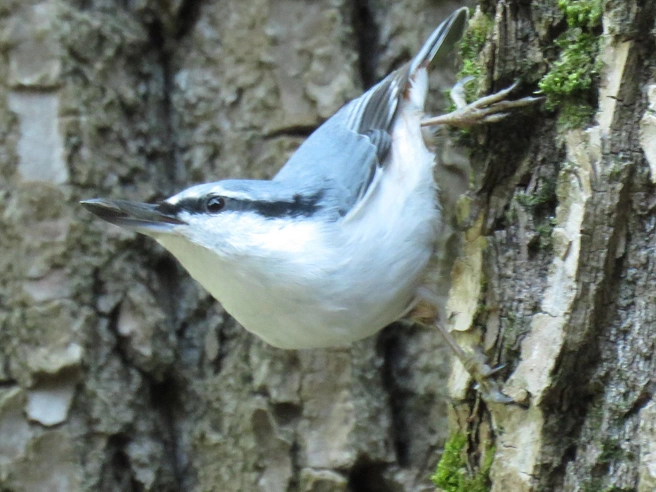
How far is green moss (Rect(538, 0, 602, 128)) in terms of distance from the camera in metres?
1.40

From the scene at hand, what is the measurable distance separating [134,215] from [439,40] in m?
0.95

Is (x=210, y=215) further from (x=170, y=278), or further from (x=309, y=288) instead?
(x=170, y=278)

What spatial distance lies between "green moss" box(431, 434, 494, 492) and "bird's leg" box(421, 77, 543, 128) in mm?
651

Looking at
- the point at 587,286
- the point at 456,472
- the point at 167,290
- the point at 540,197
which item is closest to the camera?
the point at 587,286

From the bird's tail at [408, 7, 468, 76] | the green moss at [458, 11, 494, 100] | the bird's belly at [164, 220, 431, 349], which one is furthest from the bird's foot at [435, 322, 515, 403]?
the bird's tail at [408, 7, 468, 76]

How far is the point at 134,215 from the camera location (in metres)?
1.61

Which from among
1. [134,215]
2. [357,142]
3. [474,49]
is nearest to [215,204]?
[134,215]

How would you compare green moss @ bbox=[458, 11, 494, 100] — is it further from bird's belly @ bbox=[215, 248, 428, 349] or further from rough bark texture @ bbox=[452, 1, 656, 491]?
bird's belly @ bbox=[215, 248, 428, 349]

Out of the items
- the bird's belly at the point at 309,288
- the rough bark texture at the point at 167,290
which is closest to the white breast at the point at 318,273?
the bird's belly at the point at 309,288

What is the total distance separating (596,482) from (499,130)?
71 cm

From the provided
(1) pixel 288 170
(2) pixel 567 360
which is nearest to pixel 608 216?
(2) pixel 567 360

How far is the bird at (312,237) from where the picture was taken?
162 cm

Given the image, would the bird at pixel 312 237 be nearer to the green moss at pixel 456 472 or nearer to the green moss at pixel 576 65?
the green moss at pixel 576 65

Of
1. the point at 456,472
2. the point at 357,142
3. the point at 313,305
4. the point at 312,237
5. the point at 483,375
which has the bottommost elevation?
the point at 456,472
